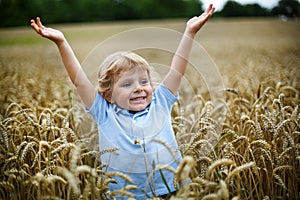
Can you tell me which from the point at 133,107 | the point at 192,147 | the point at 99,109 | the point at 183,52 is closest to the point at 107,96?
the point at 99,109

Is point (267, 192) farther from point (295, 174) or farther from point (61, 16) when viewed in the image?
point (61, 16)

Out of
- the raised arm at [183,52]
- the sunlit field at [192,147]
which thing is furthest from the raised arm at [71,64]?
the raised arm at [183,52]

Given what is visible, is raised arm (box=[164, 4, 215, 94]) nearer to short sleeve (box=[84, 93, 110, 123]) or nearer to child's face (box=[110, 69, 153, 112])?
child's face (box=[110, 69, 153, 112])

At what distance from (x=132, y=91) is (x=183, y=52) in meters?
0.43

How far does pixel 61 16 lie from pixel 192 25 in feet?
144

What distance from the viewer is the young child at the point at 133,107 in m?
2.28

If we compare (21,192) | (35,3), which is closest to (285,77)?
(21,192)

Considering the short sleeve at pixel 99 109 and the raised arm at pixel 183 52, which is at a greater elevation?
the raised arm at pixel 183 52

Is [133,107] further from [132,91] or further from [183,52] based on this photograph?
[183,52]

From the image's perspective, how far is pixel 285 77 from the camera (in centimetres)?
457

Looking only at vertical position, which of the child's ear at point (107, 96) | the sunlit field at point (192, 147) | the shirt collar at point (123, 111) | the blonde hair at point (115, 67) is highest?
the blonde hair at point (115, 67)

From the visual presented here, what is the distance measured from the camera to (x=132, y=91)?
2.32 meters

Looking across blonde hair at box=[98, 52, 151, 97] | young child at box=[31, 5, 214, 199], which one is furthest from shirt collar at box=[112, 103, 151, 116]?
blonde hair at box=[98, 52, 151, 97]

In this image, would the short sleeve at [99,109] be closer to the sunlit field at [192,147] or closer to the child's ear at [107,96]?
the child's ear at [107,96]
